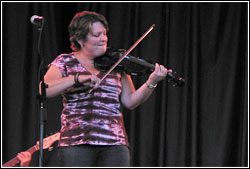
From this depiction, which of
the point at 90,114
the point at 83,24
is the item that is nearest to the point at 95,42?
the point at 83,24

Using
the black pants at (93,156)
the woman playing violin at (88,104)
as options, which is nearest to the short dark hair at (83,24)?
the woman playing violin at (88,104)

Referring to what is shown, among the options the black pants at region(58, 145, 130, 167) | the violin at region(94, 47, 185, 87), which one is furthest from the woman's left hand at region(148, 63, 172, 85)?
the black pants at region(58, 145, 130, 167)

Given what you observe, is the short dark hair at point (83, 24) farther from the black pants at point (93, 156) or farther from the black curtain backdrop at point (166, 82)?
the black curtain backdrop at point (166, 82)

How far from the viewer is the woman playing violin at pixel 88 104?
1789mm

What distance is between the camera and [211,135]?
3.17 metres

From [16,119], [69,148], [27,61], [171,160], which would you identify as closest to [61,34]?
[27,61]

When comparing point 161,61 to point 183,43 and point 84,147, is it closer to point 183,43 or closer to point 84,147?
point 183,43

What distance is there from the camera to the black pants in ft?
5.84

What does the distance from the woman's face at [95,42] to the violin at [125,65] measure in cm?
4

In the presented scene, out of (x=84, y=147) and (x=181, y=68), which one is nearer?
(x=84, y=147)

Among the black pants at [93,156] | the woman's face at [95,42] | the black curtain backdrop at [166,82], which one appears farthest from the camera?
the black curtain backdrop at [166,82]

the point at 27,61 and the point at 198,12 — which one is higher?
the point at 198,12

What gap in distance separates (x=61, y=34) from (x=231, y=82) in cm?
140

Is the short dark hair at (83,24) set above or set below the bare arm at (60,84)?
above
